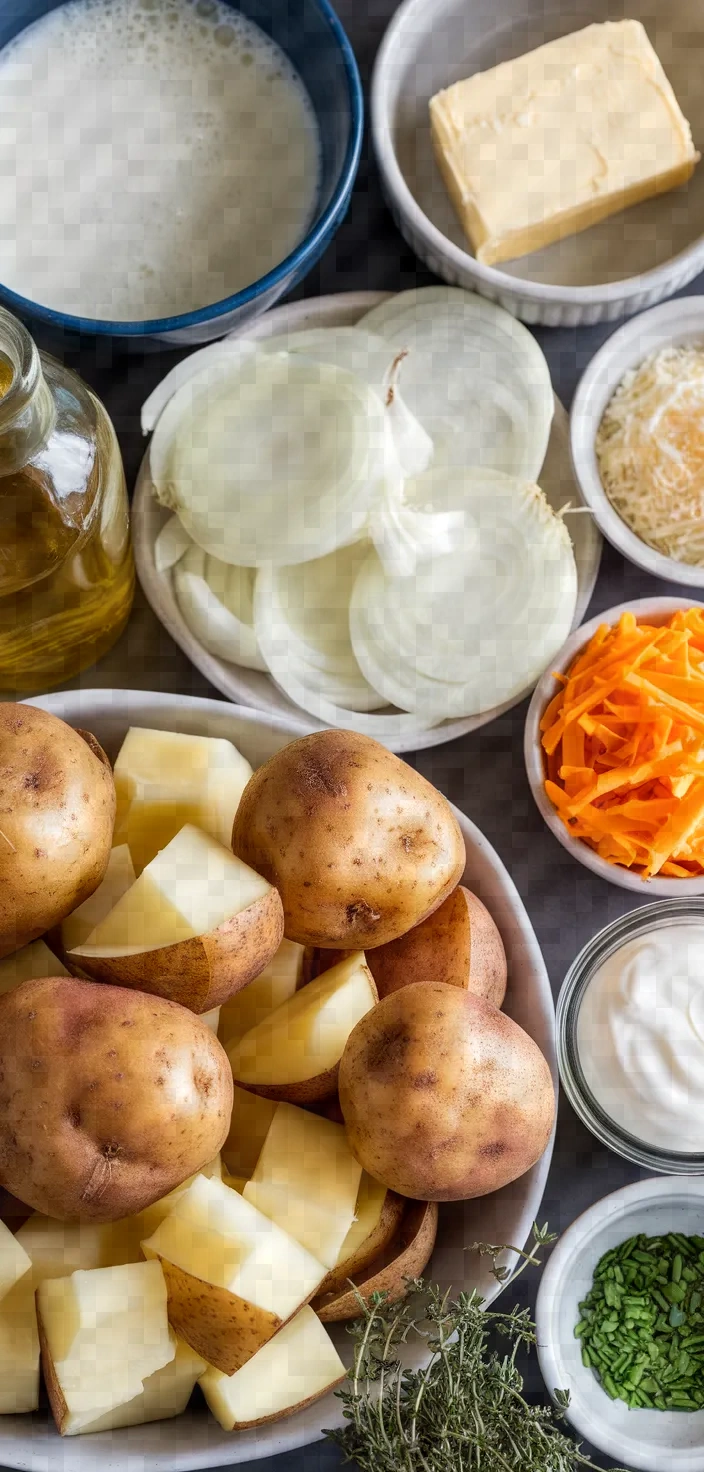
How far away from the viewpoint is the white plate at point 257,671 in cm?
140

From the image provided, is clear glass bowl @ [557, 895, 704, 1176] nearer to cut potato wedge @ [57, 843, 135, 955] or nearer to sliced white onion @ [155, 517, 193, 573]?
cut potato wedge @ [57, 843, 135, 955]

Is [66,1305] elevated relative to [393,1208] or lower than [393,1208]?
elevated

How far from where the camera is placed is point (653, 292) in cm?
144

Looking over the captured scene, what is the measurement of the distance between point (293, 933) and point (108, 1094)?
0.25 metres

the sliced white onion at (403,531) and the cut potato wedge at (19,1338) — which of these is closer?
the cut potato wedge at (19,1338)

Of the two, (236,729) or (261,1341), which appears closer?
(261,1341)

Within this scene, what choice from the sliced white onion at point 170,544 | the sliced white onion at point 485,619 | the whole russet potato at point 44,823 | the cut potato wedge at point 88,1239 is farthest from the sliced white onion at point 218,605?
the cut potato wedge at point 88,1239

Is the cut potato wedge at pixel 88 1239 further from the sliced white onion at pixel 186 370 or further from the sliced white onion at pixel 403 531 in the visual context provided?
the sliced white onion at pixel 186 370

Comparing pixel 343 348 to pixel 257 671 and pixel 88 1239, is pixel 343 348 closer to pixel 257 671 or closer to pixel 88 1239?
pixel 257 671

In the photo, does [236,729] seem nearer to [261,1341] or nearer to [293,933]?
[293,933]

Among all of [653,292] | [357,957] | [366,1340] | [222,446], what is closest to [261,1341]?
[366,1340]

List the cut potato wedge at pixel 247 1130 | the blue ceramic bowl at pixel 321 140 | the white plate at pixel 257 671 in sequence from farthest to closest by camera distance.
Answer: the white plate at pixel 257 671 < the blue ceramic bowl at pixel 321 140 < the cut potato wedge at pixel 247 1130

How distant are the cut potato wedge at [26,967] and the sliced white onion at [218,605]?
1.45ft

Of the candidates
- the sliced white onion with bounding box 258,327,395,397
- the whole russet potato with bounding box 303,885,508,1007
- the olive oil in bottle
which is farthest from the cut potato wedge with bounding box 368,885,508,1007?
the sliced white onion with bounding box 258,327,395,397
